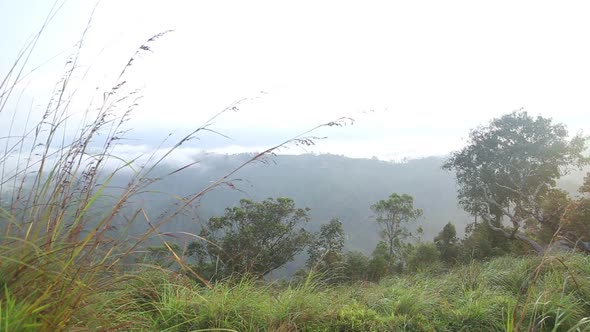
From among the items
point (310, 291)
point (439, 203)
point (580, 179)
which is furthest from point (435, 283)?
point (439, 203)

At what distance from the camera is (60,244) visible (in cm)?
132

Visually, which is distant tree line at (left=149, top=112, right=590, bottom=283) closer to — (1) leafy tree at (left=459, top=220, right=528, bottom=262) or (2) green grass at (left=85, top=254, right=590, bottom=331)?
(1) leafy tree at (left=459, top=220, right=528, bottom=262)

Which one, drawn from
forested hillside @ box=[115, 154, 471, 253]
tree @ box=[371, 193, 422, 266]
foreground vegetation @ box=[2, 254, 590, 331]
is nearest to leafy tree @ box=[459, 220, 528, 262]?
tree @ box=[371, 193, 422, 266]

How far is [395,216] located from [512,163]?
6.09 metres

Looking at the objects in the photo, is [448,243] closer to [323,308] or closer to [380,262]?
[380,262]

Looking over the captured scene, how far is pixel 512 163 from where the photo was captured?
718 inches

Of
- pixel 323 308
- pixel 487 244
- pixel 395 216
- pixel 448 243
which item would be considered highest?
pixel 323 308

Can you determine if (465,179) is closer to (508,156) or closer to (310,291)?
(508,156)

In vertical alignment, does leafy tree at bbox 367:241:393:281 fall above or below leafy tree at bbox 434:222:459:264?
below

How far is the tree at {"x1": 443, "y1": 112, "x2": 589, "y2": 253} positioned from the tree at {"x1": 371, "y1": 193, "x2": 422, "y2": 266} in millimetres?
2533

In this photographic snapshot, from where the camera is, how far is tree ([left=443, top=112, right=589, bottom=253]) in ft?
57.5

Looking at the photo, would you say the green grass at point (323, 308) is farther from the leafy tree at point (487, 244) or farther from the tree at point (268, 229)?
the tree at point (268, 229)

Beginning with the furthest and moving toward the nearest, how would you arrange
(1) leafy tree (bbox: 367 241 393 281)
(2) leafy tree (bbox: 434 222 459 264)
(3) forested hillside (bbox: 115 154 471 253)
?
(3) forested hillside (bbox: 115 154 471 253)
(2) leafy tree (bbox: 434 222 459 264)
(1) leafy tree (bbox: 367 241 393 281)

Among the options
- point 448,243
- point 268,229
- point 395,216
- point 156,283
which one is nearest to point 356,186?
point 395,216
